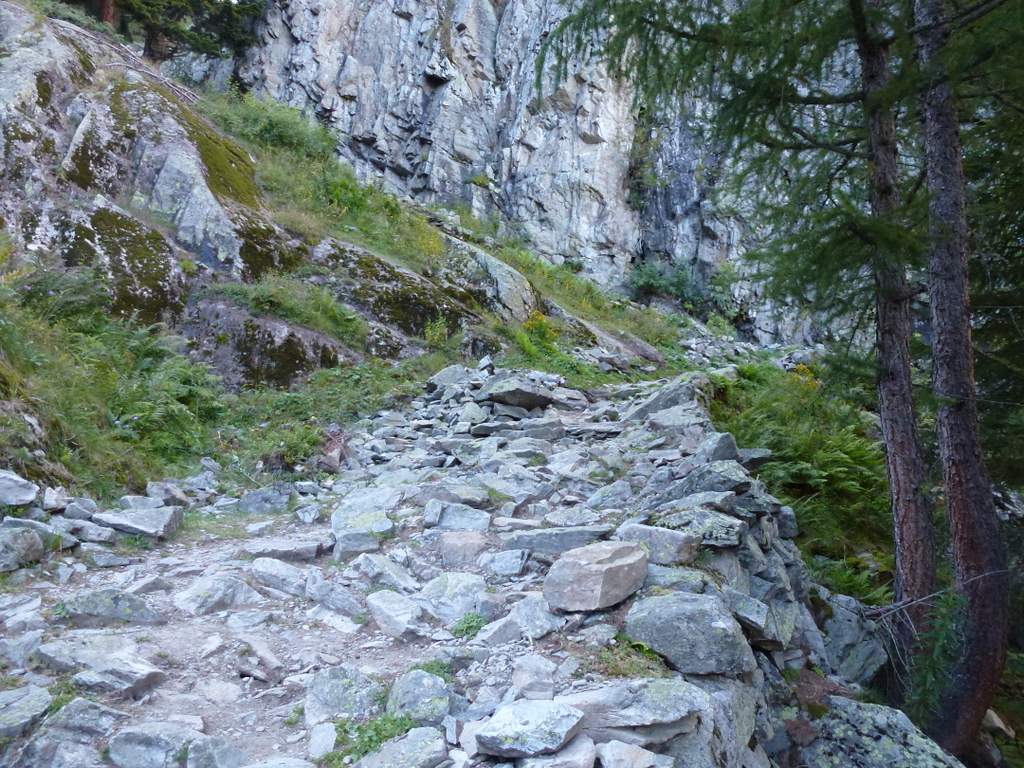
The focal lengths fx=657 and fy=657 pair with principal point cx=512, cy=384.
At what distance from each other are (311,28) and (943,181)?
23.6m

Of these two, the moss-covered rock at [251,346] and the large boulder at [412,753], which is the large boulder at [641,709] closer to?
the large boulder at [412,753]

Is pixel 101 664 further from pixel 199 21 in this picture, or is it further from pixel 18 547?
pixel 199 21

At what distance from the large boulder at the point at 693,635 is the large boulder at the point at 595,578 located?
0.20 meters

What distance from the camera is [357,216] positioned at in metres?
14.7

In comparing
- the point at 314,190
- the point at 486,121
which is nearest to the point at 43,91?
the point at 314,190

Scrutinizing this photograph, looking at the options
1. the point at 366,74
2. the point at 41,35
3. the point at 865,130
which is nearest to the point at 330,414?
the point at 865,130

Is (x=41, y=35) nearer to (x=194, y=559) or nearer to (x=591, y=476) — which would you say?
(x=194, y=559)

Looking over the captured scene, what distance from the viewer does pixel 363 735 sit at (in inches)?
107

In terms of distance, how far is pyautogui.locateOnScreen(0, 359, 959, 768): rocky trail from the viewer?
265 cm

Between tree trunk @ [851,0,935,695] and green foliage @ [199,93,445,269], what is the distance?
952cm

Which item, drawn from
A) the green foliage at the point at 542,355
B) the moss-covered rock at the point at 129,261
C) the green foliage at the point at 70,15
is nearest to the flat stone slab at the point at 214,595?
the moss-covered rock at the point at 129,261

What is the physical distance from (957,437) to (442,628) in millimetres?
4222

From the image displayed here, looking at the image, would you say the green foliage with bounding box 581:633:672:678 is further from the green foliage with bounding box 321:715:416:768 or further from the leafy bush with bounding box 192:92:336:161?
the leafy bush with bounding box 192:92:336:161

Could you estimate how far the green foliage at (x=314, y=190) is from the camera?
1359cm
